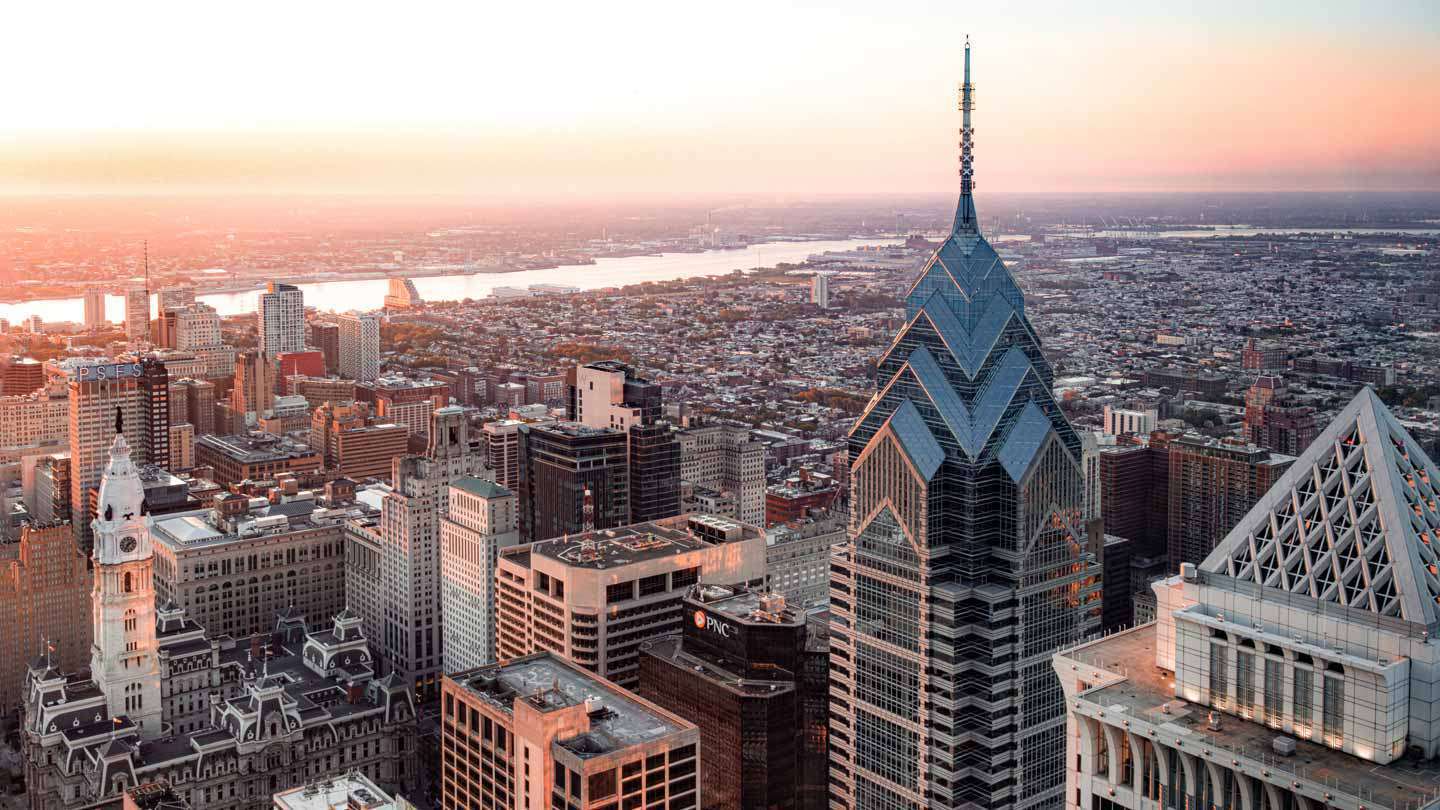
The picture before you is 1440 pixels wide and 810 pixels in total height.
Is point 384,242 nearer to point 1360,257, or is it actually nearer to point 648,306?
point 648,306

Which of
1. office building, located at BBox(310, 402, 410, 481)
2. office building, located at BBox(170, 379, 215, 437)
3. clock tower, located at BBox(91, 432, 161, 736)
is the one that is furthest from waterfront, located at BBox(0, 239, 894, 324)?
clock tower, located at BBox(91, 432, 161, 736)

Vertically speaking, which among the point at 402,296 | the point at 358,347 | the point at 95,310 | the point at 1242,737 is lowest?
the point at 358,347

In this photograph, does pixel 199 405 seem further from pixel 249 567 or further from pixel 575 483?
pixel 575 483

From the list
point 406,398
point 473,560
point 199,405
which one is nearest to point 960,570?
point 473,560

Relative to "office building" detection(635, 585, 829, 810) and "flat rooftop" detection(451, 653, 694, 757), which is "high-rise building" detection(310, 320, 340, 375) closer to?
"office building" detection(635, 585, 829, 810)

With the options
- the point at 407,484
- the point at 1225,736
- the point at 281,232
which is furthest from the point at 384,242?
the point at 1225,736

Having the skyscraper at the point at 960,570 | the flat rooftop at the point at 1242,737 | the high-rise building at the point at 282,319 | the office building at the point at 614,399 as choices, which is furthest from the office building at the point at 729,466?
the high-rise building at the point at 282,319
